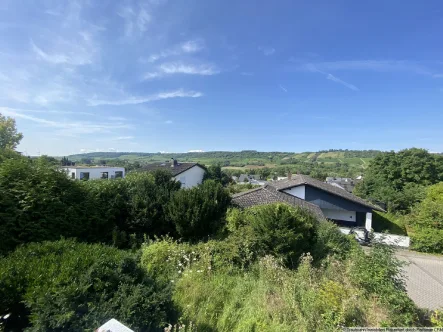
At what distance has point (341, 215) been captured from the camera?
1973cm

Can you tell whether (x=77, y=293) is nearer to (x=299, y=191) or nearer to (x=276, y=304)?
(x=276, y=304)

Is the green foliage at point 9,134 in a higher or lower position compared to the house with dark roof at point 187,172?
higher

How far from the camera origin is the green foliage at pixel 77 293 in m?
2.74

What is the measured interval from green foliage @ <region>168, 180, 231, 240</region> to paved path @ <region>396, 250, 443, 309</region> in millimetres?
6865

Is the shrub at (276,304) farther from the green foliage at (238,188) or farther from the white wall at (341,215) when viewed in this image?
the green foliage at (238,188)

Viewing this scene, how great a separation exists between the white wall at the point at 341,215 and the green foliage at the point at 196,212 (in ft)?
44.9

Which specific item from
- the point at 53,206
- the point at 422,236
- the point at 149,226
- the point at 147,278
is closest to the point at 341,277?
the point at 147,278

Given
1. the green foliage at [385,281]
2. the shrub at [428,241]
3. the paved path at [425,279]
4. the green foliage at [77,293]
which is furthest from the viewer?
the shrub at [428,241]

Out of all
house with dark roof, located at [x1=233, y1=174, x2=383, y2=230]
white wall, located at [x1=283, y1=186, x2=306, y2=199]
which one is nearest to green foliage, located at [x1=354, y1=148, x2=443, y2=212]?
house with dark roof, located at [x1=233, y1=174, x2=383, y2=230]

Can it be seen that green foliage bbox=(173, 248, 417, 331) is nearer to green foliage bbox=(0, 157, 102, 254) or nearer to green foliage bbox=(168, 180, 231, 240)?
green foliage bbox=(168, 180, 231, 240)

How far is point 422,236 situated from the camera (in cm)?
1428

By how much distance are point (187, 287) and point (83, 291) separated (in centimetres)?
270

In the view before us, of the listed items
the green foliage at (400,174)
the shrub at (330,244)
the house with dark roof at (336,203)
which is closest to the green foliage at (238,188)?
the house with dark roof at (336,203)

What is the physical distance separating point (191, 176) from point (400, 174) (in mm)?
30222
